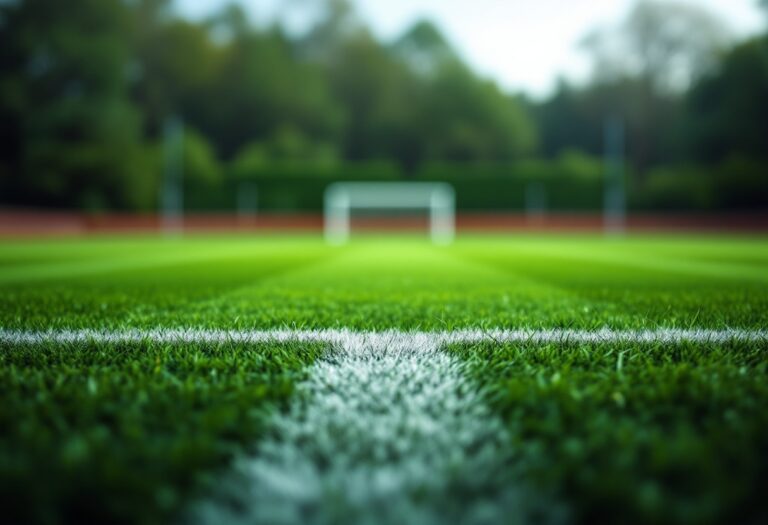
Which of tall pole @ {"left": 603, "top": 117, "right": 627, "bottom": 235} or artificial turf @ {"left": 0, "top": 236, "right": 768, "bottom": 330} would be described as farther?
tall pole @ {"left": 603, "top": 117, "right": 627, "bottom": 235}

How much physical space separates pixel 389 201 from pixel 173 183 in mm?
9826

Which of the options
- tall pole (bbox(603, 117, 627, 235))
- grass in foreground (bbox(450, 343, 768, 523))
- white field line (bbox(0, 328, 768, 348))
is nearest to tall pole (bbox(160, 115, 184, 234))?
tall pole (bbox(603, 117, 627, 235))

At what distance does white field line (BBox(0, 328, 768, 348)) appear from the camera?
211 cm

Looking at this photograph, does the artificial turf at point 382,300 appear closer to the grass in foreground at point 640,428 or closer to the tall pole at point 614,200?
the grass in foreground at point 640,428

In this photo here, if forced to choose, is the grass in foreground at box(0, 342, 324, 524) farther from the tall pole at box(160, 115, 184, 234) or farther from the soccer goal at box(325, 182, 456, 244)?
the tall pole at box(160, 115, 184, 234)

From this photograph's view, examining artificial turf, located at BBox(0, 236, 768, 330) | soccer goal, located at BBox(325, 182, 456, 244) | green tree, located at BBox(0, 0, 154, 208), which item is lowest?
artificial turf, located at BBox(0, 236, 768, 330)

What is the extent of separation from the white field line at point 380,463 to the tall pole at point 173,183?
2569cm

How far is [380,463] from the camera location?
3.53ft

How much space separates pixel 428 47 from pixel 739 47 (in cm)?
2010

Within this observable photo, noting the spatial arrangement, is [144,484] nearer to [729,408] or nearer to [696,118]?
[729,408]

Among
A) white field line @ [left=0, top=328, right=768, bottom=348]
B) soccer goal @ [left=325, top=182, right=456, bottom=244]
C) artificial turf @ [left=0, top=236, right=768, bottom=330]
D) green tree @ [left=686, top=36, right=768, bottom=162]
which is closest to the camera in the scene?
white field line @ [left=0, top=328, right=768, bottom=348]

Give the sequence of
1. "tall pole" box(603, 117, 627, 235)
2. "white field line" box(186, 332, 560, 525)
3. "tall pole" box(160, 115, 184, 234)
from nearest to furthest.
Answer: "white field line" box(186, 332, 560, 525) < "tall pole" box(603, 117, 627, 235) < "tall pole" box(160, 115, 184, 234)

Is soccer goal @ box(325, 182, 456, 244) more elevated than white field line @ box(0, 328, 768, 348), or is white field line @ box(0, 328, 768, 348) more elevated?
soccer goal @ box(325, 182, 456, 244)

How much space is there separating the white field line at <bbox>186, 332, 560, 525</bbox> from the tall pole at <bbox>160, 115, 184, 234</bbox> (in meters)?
25.7
